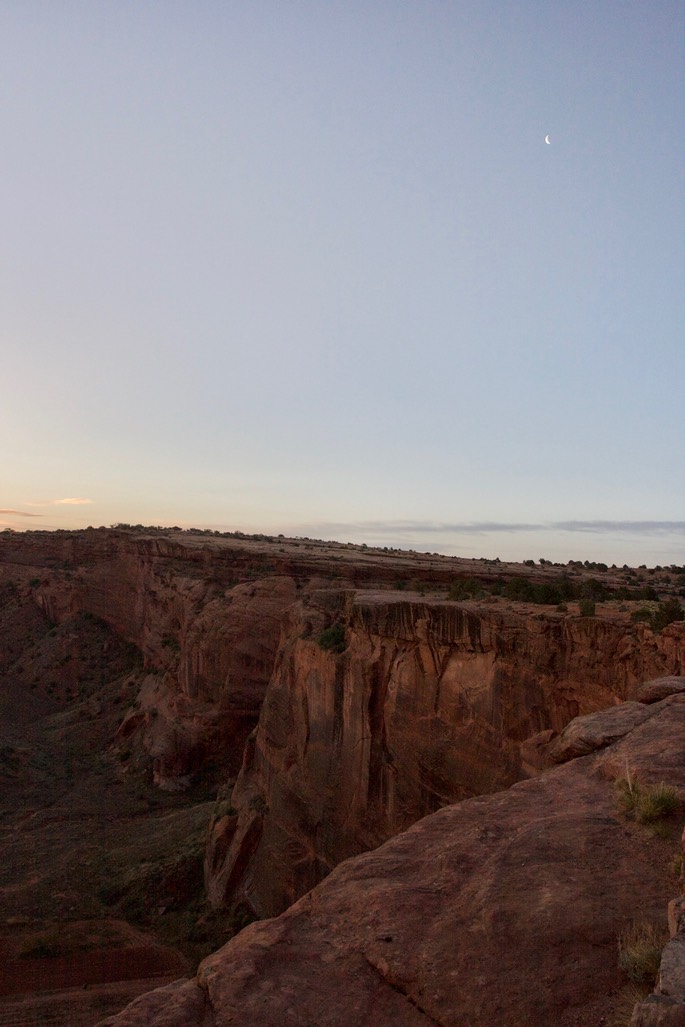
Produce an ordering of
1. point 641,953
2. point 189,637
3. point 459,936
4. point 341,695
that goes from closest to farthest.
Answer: point 641,953
point 459,936
point 341,695
point 189,637

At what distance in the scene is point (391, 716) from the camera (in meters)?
20.3

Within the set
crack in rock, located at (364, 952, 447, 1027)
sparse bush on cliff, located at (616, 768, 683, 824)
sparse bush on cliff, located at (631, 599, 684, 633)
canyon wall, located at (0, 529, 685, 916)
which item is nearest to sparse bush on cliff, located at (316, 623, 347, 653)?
canyon wall, located at (0, 529, 685, 916)

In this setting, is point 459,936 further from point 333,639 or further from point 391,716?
point 333,639

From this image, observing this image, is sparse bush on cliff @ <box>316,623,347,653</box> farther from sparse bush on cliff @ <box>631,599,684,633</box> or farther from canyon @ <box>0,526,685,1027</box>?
sparse bush on cliff @ <box>631,599,684,633</box>

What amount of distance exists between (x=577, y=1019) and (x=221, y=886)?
74.0 feet

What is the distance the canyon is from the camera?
6.25 metres

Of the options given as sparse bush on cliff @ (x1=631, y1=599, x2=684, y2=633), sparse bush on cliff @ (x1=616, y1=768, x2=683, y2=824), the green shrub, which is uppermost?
sparse bush on cliff @ (x1=631, y1=599, x2=684, y2=633)

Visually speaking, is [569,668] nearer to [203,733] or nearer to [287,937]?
[287,937]

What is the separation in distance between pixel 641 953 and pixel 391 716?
49.6 ft

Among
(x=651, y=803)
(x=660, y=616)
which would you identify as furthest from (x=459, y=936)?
(x=660, y=616)

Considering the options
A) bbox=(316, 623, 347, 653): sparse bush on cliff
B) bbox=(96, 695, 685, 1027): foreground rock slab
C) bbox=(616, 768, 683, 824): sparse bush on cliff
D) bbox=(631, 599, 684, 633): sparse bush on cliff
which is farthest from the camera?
bbox=(316, 623, 347, 653): sparse bush on cliff

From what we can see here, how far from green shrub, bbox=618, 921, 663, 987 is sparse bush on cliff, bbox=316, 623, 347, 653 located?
17957 millimetres

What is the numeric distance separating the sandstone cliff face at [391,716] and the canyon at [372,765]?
68 mm

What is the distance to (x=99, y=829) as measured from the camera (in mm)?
31047
